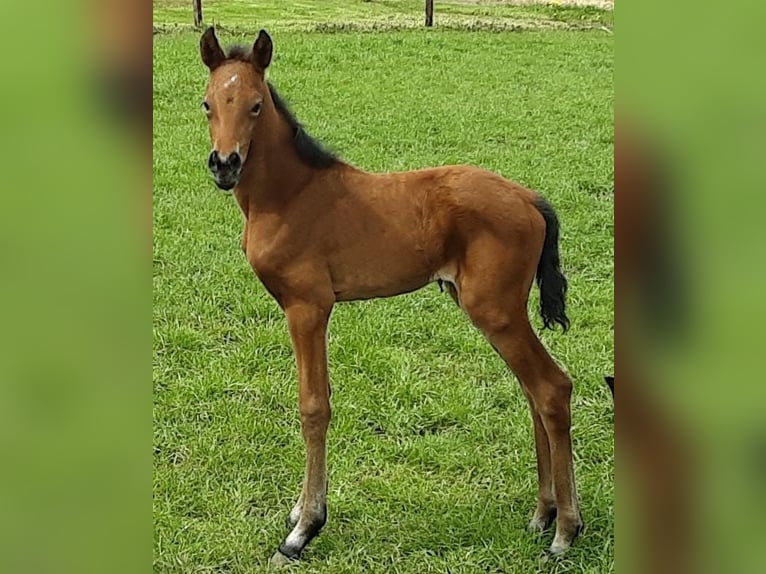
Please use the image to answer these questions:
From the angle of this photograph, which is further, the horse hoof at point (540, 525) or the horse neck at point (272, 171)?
the horse hoof at point (540, 525)

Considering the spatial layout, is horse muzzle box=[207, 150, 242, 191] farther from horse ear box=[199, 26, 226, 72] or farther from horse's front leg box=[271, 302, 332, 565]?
horse's front leg box=[271, 302, 332, 565]

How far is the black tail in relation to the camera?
194cm

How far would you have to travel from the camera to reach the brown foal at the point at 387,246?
72.2 inches

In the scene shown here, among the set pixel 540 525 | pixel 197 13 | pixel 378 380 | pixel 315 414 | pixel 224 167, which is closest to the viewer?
pixel 224 167

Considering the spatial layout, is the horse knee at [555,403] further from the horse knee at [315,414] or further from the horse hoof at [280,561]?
the horse hoof at [280,561]

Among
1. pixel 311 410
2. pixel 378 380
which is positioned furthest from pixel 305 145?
pixel 378 380

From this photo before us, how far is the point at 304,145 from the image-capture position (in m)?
1.87

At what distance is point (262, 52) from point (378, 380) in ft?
5.29

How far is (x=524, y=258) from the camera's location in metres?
1.87

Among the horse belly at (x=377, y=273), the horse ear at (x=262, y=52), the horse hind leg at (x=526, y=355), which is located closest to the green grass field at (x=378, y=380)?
the horse hind leg at (x=526, y=355)
